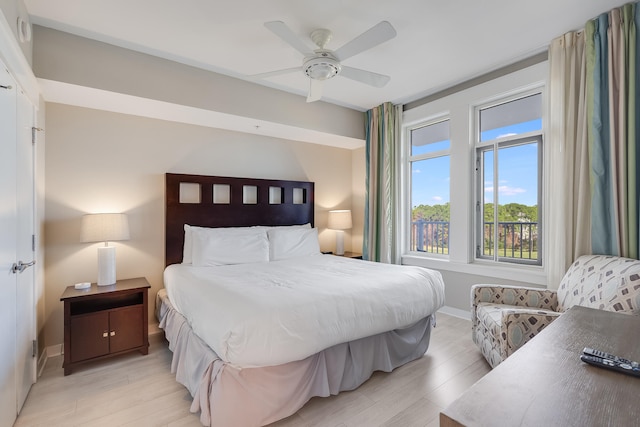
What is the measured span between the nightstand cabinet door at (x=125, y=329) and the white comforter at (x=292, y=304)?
13.4 inches

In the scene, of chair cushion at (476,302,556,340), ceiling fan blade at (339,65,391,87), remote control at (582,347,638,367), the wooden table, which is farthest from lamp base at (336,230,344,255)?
remote control at (582,347,638,367)

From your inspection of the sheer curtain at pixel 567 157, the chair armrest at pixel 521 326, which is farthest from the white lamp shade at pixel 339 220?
the chair armrest at pixel 521 326

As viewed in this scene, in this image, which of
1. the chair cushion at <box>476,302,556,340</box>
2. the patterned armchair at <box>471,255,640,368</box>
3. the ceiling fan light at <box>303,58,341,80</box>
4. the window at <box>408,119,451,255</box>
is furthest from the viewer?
the window at <box>408,119,451,255</box>

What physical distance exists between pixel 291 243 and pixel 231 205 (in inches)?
35.3

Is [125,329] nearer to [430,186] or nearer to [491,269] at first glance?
[491,269]

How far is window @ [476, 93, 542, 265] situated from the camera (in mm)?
3258

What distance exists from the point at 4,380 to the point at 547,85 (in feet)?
15.3

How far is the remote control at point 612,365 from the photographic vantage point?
872mm

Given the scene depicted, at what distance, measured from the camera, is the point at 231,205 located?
12.7 ft

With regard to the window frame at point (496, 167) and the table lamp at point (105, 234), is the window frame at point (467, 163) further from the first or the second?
the table lamp at point (105, 234)

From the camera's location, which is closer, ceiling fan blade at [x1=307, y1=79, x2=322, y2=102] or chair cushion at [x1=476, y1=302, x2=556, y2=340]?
chair cushion at [x1=476, y1=302, x2=556, y2=340]

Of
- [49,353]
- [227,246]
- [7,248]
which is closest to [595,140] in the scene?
[227,246]

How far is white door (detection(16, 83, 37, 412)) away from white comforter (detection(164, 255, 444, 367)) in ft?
3.19

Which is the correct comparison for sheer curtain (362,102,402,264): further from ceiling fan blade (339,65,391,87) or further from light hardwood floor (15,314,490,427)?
light hardwood floor (15,314,490,427)
